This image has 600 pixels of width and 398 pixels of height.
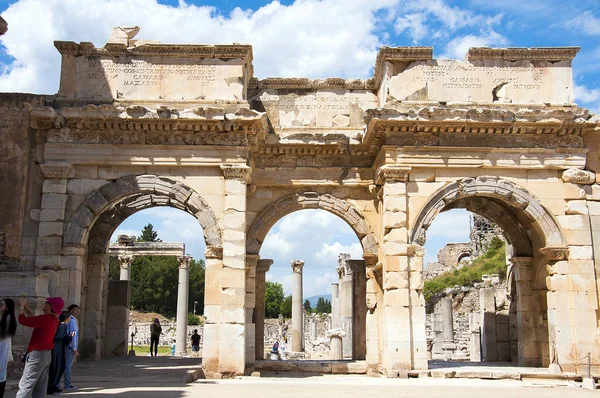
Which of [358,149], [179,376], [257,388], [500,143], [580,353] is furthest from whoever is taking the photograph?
[358,149]

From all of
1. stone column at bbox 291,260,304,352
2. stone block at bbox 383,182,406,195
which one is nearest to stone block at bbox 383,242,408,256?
stone block at bbox 383,182,406,195

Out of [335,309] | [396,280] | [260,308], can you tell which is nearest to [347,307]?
[260,308]

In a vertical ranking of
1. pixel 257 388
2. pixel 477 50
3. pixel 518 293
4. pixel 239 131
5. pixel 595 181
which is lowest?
pixel 257 388

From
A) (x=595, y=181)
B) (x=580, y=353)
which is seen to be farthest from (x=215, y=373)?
(x=595, y=181)

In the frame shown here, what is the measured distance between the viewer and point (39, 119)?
14.4 m

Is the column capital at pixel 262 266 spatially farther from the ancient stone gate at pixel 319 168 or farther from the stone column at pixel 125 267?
the stone column at pixel 125 267

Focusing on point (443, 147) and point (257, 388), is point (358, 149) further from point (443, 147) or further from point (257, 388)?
point (257, 388)

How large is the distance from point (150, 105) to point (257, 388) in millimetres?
6975

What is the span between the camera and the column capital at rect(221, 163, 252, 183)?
14.4 metres

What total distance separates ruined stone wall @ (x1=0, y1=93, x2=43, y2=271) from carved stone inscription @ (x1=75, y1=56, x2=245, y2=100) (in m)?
1.28

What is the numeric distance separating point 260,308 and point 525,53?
→ 8.76 m

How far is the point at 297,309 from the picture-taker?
26594mm

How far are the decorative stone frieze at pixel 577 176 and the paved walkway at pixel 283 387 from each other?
4227 millimetres

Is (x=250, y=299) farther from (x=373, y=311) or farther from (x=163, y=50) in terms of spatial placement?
(x=163, y=50)
